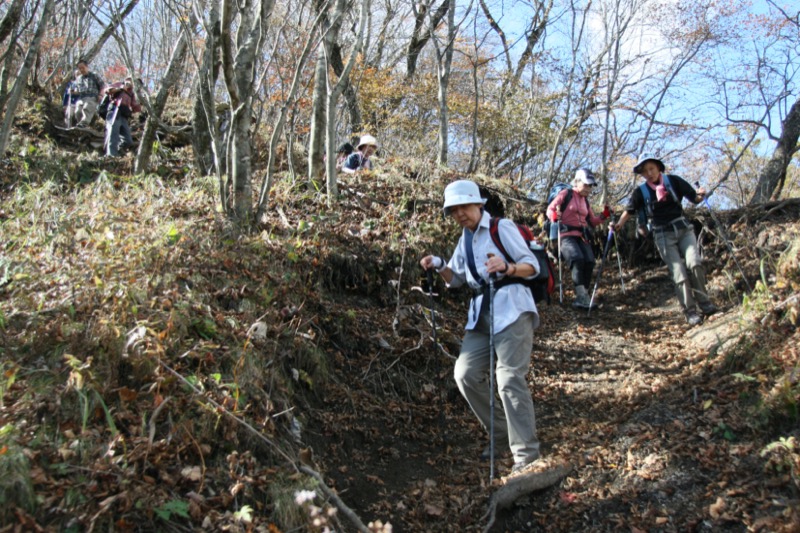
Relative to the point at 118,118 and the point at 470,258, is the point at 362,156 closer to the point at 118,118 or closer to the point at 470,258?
the point at 118,118

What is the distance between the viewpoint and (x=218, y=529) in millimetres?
3061

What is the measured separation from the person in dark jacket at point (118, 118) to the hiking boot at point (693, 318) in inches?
402

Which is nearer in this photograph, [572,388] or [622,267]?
[572,388]

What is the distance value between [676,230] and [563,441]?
12.4 feet

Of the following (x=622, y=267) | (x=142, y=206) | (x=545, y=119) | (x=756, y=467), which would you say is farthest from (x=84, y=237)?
(x=545, y=119)

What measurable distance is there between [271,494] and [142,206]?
15.0 ft

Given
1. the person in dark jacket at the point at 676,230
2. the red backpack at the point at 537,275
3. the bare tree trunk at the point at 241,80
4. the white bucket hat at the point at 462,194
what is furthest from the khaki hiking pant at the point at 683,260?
the bare tree trunk at the point at 241,80

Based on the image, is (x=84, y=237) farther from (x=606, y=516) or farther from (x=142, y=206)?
(x=606, y=516)

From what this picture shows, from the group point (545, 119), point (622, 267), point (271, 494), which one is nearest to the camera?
point (271, 494)

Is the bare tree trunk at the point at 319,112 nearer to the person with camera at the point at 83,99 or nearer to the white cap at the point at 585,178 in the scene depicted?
the white cap at the point at 585,178

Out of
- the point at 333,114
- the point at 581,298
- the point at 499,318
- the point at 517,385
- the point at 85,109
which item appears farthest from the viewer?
the point at 85,109

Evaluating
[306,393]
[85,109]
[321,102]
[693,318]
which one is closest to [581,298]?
[693,318]

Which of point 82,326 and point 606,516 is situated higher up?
point 82,326

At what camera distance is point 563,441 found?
16.7 feet
